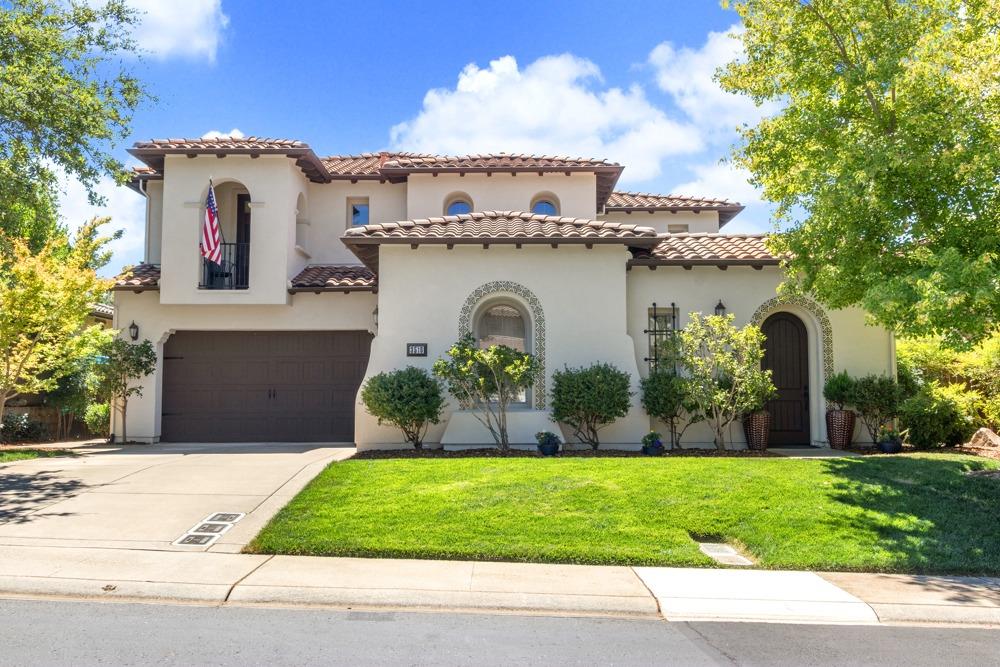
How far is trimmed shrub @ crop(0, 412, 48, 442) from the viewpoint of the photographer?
17156 mm

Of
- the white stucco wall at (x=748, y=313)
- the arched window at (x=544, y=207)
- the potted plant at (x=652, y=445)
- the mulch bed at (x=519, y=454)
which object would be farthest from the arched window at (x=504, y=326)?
the arched window at (x=544, y=207)

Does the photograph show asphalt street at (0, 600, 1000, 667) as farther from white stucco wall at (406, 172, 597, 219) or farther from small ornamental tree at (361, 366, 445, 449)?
white stucco wall at (406, 172, 597, 219)

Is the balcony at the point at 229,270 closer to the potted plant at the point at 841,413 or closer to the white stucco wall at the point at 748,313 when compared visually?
the white stucco wall at the point at 748,313

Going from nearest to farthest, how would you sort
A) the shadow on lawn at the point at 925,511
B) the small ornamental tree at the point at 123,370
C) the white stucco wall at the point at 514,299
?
the shadow on lawn at the point at 925,511, the white stucco wall at the point at 514,299, the small ornamental tree at the point at 123,370

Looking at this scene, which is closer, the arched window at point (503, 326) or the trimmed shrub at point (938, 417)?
the trimmed shrub at point (938, 417)

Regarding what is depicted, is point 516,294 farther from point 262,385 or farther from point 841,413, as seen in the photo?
point 262,385

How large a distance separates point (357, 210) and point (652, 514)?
493 inches

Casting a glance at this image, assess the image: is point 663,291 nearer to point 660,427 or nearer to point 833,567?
point 660,427

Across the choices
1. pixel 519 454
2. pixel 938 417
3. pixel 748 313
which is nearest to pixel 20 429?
pixel 519 454

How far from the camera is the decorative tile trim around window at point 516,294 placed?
13.0 metres

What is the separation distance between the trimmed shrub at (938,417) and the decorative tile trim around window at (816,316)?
1422 mm

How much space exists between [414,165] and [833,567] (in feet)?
42.7

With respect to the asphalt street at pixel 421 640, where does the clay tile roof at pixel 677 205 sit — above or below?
above

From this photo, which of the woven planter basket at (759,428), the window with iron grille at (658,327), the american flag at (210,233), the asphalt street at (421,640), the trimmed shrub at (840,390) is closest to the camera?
the asphalt street at (421,640)
